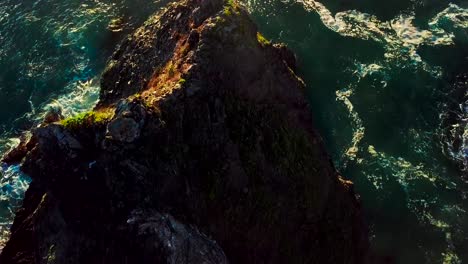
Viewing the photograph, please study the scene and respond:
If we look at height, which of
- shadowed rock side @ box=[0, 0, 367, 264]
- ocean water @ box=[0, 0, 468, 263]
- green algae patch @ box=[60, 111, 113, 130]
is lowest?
ocean water @ box=[0, 0, 468, 263]

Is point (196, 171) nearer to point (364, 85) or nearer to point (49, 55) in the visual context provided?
point (364, 85)

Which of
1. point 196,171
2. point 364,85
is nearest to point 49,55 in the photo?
point 196,171

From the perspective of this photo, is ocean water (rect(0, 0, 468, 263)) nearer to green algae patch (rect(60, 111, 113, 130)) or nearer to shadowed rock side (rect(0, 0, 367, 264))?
shadowed rock side (rect(0, 0, 367, 264))

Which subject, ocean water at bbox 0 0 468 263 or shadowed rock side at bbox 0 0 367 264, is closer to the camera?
shadowed rock side at bbox 0 0 367 264

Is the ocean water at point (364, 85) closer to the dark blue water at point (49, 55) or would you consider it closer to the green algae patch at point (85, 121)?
the dark blue water at point (49, 55)

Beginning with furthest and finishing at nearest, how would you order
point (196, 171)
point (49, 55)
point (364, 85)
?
1. point (49, 55)
2. point (364, 85)
3. point (196, 171)

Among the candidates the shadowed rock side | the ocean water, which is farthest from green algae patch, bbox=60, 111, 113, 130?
the ocean water
